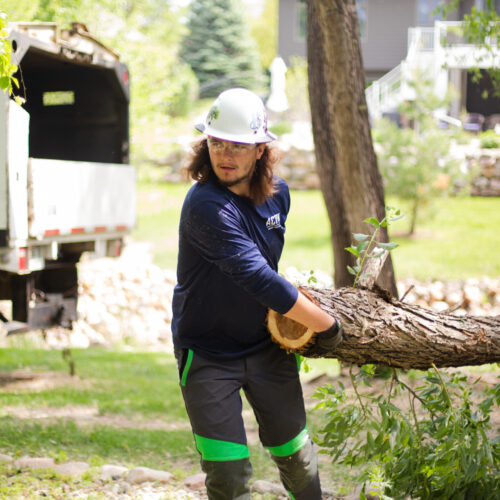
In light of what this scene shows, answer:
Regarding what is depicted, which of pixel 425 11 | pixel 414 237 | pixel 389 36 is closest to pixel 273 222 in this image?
pixel 414 237

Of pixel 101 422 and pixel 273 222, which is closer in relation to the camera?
pixel 273 222

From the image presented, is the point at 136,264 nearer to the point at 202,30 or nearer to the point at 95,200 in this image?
the point at 95,200

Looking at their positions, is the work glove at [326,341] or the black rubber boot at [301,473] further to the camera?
the black rubber boot at [301,473]

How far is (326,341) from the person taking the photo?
10.4 ft

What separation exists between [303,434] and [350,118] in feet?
12.2

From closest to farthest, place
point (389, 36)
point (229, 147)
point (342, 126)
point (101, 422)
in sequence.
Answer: point (229, 147)
point (101, 422)
point (342, 126)
point (389, 36)

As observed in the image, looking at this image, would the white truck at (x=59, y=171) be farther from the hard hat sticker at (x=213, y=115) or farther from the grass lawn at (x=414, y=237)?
the grass lawn at (x=414, y=237)

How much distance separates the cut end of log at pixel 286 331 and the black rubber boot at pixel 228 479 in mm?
531

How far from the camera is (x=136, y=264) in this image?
14172 millimetres

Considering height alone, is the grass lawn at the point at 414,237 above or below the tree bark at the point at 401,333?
below

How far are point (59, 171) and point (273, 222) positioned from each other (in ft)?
14.0

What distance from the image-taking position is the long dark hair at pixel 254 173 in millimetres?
3203

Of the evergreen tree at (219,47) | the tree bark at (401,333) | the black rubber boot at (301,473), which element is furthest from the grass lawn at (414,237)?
the evergreen tree at (219,47)

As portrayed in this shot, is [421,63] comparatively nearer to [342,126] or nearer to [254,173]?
[342,126]
